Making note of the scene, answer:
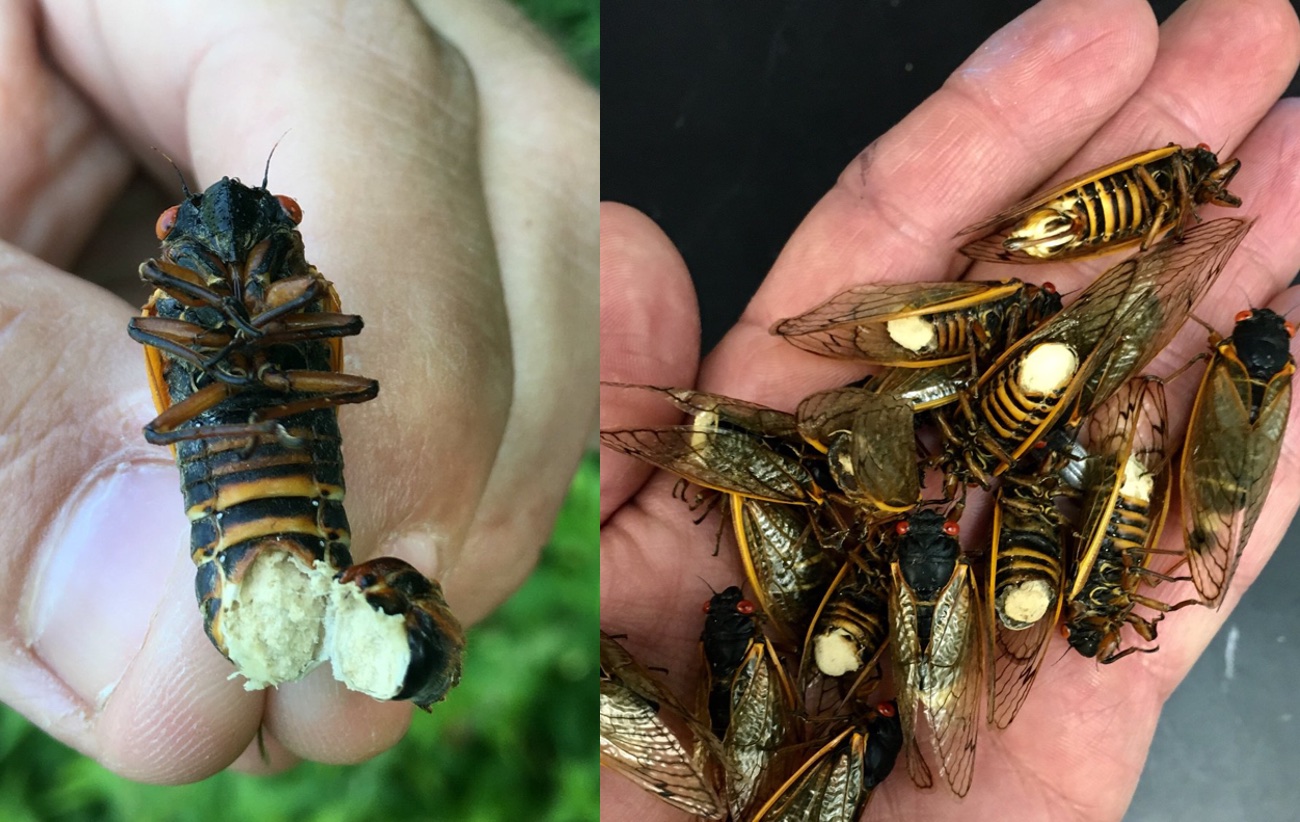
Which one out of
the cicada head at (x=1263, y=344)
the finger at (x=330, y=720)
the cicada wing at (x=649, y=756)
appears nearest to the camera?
the finger at (x=330, y=720)

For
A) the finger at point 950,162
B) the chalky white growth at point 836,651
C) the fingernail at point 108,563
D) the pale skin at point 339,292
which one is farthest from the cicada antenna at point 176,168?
the chalky white growth at point 836,651

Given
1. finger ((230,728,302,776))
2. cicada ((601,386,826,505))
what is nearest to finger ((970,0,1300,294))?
cicada ((601,386,826,505))

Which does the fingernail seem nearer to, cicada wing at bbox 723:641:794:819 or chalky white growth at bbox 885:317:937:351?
cicada wing at bbox 723:641:794:819

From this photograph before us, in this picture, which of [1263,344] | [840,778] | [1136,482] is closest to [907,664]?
[840,778]

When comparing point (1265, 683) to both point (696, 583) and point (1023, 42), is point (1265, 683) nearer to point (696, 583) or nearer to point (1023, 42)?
point (696, 583)

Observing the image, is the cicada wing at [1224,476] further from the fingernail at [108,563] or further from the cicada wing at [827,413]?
the fingernail at [108,563]

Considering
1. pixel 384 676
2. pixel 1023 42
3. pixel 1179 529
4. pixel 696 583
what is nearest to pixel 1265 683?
pixel 1179 529
